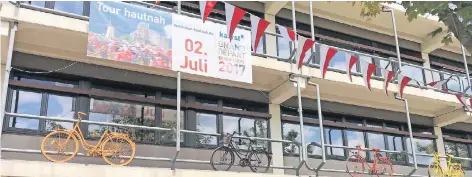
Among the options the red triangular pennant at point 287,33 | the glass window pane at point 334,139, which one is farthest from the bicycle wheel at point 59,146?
the glass window pane at point 334,139

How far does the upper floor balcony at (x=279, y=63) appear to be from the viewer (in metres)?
9.00

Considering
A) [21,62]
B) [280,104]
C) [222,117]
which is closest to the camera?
[21,62]

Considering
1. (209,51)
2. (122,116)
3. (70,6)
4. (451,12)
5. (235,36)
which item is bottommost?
(122,116)

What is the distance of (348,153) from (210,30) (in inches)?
188

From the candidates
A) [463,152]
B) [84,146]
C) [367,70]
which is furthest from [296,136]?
[463,152]

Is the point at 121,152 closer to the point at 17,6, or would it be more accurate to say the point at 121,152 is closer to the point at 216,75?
the point at 216,75

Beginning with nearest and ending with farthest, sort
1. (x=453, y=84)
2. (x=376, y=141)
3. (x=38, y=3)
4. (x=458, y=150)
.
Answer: (x=38, y=3), (x=376, y=141), (x=453, y=84), (x=458, y=150)

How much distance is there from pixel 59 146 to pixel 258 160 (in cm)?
392

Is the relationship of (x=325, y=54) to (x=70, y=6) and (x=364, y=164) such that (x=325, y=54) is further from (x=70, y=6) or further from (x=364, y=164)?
(x=70, y=6)

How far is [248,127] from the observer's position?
11266 mm

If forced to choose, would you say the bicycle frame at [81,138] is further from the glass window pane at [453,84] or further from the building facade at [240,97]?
the glass window pane at [453,84]

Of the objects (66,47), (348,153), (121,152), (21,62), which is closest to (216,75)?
(121,152)

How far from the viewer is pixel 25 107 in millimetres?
9234

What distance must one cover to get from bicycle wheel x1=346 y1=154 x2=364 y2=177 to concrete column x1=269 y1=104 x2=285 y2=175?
65.0 inches
